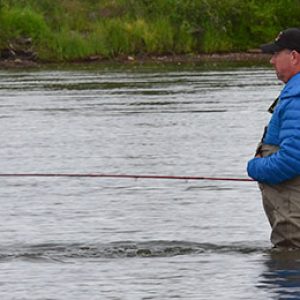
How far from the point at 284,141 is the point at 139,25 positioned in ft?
133

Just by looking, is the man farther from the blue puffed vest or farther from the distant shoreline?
the distant shoreline

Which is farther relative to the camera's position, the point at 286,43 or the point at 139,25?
the point at 139,25

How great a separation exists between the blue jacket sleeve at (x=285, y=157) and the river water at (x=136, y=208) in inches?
26.6

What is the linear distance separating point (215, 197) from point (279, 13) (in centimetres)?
4104

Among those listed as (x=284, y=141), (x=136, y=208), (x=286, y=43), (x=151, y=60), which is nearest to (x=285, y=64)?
(x=286, y=43)

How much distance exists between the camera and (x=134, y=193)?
14031 millimetres

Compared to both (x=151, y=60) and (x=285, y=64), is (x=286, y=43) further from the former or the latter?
(x=151, y=60)

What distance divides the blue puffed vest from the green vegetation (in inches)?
1485

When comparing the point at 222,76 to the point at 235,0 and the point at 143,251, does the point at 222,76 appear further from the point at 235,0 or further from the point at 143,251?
the point at 143,251

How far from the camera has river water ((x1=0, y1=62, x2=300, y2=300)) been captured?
30.8 ft

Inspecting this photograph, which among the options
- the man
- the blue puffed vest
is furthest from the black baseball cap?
the blue puffed vest

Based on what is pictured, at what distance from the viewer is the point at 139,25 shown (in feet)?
162

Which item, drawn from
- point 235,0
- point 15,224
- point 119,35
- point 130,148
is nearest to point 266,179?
point 15,224

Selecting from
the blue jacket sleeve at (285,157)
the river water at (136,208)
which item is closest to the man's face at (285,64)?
the blue jacket sleeve at (285,157)
